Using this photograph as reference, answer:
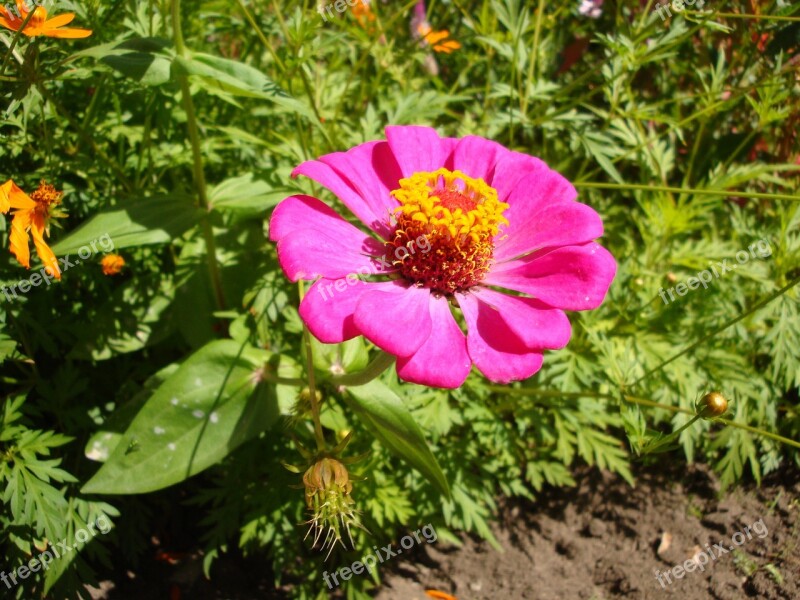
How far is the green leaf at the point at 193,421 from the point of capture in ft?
4.32

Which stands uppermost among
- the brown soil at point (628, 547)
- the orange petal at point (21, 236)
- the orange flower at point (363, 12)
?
the orange flower at point (363, 12)

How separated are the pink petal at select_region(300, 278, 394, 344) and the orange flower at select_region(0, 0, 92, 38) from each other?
0.64 meters

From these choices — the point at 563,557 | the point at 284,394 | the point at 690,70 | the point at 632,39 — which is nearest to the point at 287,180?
the point at 284,394

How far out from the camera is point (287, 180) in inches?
64.3

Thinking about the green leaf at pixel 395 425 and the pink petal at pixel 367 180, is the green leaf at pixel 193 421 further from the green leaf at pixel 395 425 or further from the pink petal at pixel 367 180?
the pink petal at pixel 367 180

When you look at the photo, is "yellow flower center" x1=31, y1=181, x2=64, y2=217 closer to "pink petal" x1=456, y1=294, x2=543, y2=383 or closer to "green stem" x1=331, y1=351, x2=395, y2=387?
"green stem" x1=331, y1=351, x2=395, y2=387

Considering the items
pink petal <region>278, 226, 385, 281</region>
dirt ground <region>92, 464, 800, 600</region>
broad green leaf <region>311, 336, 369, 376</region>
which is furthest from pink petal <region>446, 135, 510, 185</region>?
dirt ground <region>92, 464, 800, 600</region>

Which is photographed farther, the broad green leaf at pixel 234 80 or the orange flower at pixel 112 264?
the orange flower at pixel 112 264

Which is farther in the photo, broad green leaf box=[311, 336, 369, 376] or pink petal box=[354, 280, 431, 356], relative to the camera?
broad green leaf box=[311, 336, 369, 376]

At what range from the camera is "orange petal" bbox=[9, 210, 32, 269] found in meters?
1.21

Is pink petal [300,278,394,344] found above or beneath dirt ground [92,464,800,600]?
above

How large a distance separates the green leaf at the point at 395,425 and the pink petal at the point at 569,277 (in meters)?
0.32

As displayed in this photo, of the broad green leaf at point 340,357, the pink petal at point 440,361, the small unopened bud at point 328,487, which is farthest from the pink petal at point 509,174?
the small unopened bud at point 328,487

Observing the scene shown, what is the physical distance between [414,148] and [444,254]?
0.77 feet
